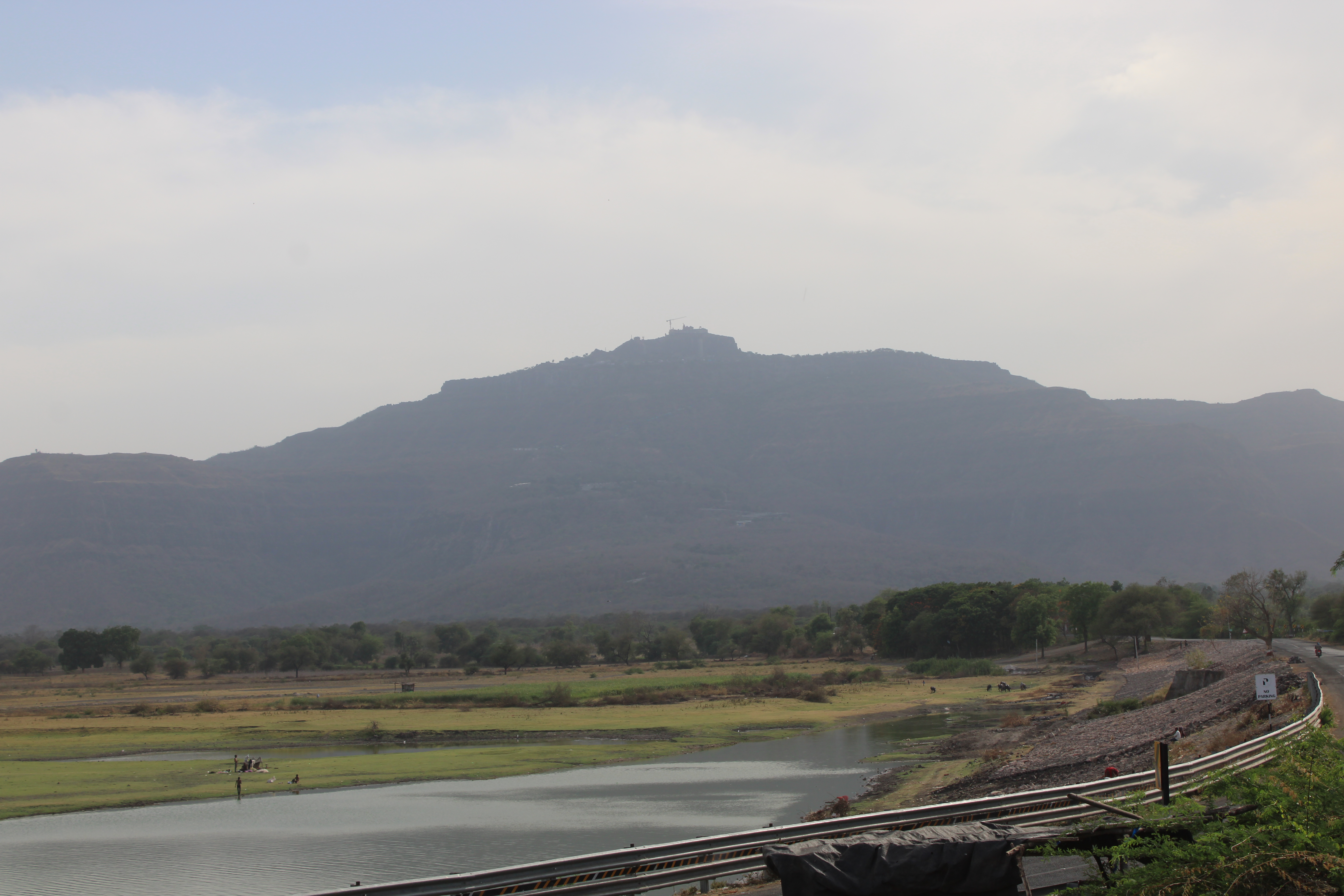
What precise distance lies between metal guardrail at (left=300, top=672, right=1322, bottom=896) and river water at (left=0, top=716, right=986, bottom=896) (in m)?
13.1

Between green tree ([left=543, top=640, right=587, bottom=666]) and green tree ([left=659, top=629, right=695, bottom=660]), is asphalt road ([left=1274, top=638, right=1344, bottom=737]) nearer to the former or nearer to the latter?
green tree ([left=659, top=629, right=695, bottom=660])

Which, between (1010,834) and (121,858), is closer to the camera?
(1010,834)

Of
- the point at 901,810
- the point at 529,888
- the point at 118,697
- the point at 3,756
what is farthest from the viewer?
the point at 118,697

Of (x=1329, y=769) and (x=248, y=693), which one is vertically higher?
(x=1329, y=769)

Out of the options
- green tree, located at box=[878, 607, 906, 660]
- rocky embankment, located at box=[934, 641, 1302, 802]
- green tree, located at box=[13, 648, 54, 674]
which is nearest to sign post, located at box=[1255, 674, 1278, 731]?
rocky embankment, located at box=[934, 641, 1302, 802]

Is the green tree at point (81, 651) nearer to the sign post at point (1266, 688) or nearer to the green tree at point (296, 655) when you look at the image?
the green tree at point (296, 655)

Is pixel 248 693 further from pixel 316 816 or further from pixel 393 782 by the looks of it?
pixel 316 816

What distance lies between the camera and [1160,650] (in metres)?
88.9

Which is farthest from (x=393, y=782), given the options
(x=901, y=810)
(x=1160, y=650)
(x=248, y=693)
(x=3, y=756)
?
(x=1160, y=650)

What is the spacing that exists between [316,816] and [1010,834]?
2817 cm

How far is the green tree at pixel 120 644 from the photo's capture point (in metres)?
130

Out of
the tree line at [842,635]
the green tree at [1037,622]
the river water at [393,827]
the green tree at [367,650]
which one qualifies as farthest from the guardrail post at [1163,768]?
the green tree at [367,650]

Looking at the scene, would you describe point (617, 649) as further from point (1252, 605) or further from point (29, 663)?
point (1252, 605)

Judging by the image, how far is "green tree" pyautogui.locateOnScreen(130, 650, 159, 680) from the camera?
12488 cm
